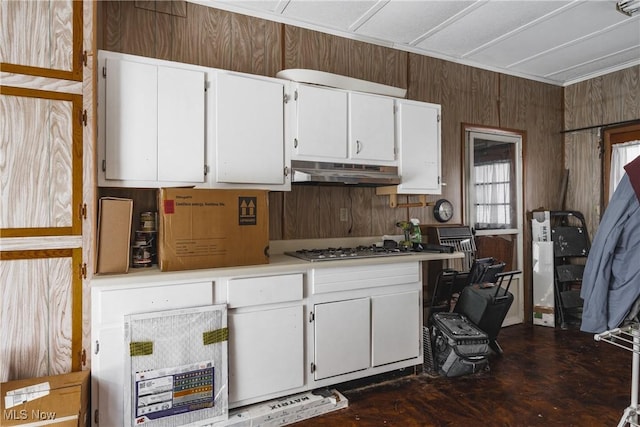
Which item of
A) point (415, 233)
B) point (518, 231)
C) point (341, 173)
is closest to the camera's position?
point (341, 173)

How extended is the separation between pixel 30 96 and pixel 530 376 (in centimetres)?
382

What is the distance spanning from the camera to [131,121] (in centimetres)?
225

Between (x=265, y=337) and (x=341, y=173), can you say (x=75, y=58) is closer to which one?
(x=341, y=173)

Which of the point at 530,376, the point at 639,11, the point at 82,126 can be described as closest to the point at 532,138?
the point at 639,11

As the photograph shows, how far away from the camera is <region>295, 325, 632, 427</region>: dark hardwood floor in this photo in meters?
2.35

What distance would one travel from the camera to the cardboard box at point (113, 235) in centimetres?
202

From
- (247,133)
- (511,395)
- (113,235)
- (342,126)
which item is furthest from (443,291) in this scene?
(113,235)

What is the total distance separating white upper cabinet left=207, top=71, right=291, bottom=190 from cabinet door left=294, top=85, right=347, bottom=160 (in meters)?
0.14

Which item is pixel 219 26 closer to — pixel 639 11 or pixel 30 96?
pixel 30 96

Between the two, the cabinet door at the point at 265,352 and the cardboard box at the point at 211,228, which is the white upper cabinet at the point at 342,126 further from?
the cabinet door at the point at 265,352

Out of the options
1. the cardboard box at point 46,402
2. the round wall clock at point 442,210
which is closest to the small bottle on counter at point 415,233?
the round wall clock at point 442,210

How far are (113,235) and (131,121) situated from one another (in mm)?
701

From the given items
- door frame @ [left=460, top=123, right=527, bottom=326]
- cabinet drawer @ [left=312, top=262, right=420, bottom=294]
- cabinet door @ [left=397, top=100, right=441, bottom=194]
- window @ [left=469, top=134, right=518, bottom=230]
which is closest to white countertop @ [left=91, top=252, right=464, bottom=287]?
cabinet drawer @ [left=312, top=262, right=420, bottom=294]

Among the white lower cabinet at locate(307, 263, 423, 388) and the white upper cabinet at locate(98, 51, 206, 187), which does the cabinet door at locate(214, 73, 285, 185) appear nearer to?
the white upper cabinet at locate(98, 51, 206, 187)
